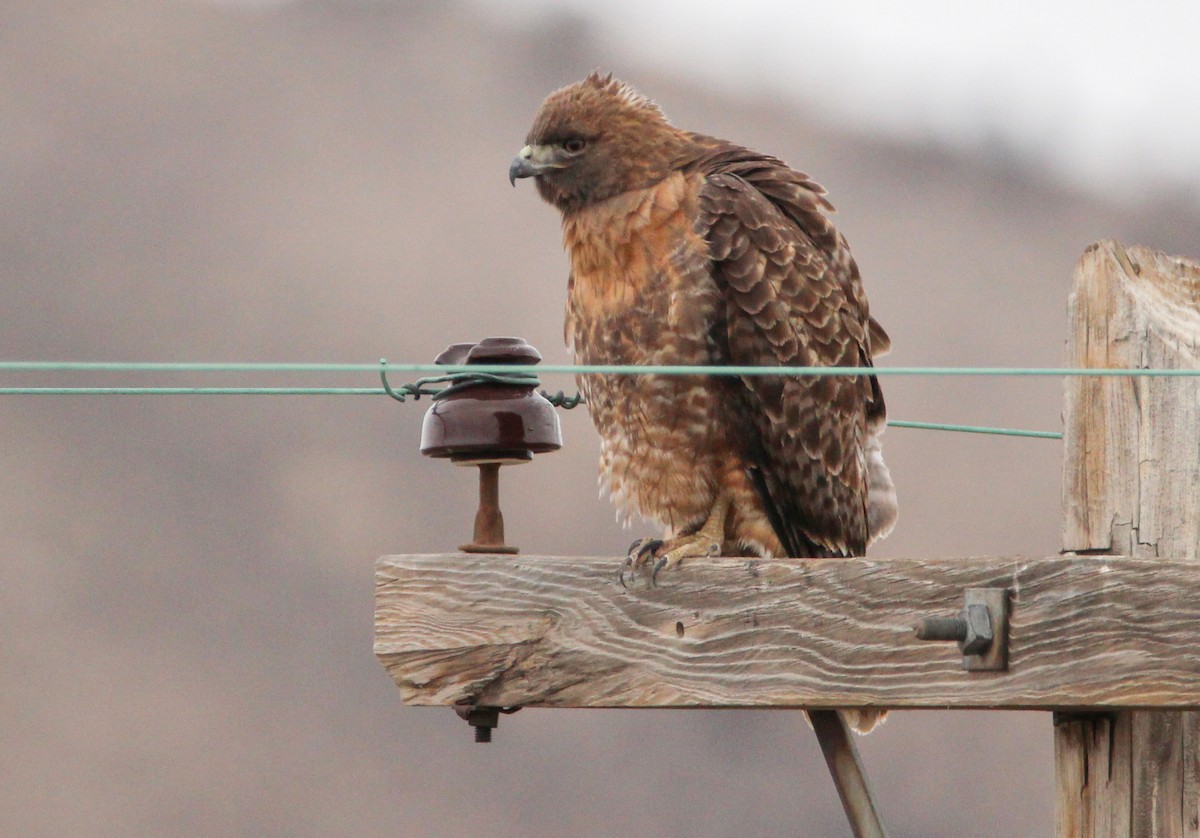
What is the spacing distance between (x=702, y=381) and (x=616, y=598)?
1.05 metres

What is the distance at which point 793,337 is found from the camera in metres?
3.31

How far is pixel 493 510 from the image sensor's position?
2.62 m

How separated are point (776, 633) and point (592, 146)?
5.38ft

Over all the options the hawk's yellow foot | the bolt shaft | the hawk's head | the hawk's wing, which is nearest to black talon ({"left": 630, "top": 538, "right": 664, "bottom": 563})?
the hawk's yellow foot

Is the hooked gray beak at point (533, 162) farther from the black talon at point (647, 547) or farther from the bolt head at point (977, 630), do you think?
the bolt head at point (977, 630)

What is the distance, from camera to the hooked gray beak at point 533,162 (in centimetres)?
367

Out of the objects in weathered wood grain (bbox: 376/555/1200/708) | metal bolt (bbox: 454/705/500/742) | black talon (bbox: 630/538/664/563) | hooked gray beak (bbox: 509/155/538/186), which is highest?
hooked gray beak (bbox: 509/155/538/186)

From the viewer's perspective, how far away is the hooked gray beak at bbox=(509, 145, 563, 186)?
3.67 metres

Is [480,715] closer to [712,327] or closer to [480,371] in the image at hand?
[480,371]

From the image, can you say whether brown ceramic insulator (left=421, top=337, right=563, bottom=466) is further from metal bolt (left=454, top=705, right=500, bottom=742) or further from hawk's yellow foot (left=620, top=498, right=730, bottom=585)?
metal bolt (left=454, top=705, right=500, bottom=742)

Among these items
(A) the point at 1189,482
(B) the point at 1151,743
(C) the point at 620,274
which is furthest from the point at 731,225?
(B) the point at 1151,743

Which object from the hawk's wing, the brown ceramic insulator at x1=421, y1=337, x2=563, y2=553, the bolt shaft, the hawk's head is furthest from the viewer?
the hawk's head

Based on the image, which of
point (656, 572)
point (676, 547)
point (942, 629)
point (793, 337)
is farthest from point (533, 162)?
point (942, 629)

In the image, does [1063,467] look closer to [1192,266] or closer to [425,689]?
[1192,266]
